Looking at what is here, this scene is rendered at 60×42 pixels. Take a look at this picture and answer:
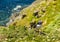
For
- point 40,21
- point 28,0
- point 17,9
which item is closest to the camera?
point 40,21

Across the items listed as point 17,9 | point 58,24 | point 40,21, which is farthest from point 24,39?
point 17,9

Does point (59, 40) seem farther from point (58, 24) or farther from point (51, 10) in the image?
point (51, 10)

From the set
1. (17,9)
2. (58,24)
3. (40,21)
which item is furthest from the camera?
(17,9)

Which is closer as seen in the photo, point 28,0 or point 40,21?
point 40,21

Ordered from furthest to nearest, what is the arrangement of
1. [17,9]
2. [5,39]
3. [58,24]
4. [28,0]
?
[28,0] → [17,9] → [58,24] → [5,39]

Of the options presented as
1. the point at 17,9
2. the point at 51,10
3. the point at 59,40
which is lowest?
the point at 59,40

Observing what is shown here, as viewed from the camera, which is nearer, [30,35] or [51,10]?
[30,35]

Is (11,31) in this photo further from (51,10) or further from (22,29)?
(51,10)

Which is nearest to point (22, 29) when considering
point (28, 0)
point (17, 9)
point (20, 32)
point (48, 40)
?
point (20, 32)

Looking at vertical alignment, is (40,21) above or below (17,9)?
below
